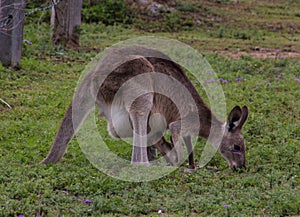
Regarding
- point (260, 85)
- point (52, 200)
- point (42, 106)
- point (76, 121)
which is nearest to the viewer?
point (52, 200)

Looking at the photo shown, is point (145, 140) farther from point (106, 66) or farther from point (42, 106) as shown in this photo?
point (42, 106)

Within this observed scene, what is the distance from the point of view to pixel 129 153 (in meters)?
Answer: 7.17

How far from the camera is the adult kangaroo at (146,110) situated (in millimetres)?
6469

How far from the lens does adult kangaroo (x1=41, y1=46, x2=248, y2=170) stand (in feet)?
21.2

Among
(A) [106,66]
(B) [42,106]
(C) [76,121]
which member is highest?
(A) [106,66]

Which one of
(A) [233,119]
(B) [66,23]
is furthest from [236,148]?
(B) [66,23]

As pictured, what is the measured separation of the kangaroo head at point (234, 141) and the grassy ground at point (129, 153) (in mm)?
127

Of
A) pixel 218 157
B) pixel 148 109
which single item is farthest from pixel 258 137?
pixel 148 109

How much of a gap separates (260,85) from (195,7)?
27.5 ft

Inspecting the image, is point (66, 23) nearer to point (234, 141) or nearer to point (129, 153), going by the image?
point (129, 153)

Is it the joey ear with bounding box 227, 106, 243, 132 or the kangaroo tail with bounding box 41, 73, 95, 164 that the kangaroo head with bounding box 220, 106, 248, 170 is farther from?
the kangaroo tail with bounding box 41, 73, 95, 164

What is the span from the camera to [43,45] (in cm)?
1252

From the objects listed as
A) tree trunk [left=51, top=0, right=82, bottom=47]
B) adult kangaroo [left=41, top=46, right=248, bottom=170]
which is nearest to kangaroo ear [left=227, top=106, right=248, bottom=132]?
adult kangaroo [left=41, top=46, right=248, bottom=170]

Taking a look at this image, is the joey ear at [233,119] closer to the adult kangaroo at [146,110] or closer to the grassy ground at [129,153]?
Answer: the adult kangaroo at [146,110]
